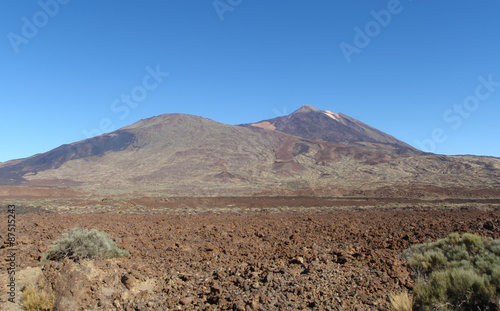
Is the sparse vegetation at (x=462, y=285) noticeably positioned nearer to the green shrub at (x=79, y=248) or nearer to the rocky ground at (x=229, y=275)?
the rocky ground at (x=229, y=275)

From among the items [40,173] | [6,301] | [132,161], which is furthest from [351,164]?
[40,173]

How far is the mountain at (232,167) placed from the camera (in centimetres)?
5884

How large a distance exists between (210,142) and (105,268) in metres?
101

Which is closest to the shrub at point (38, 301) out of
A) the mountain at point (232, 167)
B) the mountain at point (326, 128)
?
the mountain at point (232, 167)

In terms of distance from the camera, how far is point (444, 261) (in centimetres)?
644

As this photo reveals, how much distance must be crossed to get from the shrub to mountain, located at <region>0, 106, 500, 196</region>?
154ft

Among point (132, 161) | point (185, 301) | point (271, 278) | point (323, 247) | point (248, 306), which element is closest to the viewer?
point (248, 306)

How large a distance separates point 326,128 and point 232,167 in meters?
77.4

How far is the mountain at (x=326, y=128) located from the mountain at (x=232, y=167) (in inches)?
423

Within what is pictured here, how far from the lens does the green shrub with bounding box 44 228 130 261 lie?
7.60 metres

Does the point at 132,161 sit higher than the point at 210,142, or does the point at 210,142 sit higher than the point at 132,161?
the point at 210,142

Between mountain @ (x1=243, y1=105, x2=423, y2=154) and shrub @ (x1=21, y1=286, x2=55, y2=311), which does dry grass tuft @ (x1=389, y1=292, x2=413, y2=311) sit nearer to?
shrub @ (x1=21, y1=286, x2=55, y2=311)

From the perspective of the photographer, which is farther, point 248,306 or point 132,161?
point 132,161

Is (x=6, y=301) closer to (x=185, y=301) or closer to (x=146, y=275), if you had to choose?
(x=146, y=275)
